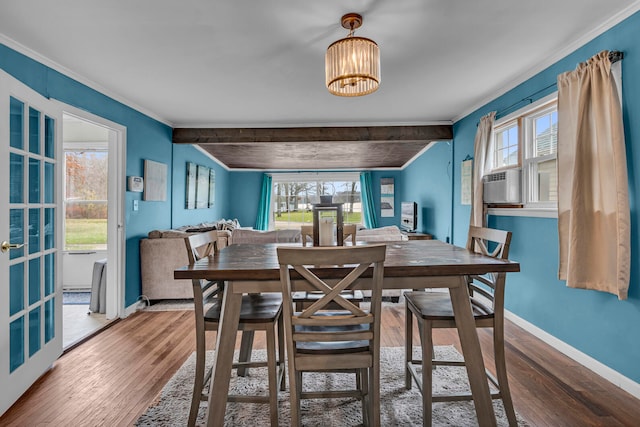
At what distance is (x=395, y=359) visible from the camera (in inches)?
97.9

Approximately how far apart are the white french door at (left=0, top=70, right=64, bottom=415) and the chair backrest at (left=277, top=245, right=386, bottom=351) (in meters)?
1.69

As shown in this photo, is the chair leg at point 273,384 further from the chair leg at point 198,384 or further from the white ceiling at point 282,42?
the white ceiling at point 282,42

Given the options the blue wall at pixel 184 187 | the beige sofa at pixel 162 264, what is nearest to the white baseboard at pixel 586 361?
the beige sofa at pixel 162 264

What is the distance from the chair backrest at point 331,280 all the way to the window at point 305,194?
274 inches

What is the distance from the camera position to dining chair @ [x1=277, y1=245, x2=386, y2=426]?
1.29m

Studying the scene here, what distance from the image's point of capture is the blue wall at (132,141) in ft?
8.24

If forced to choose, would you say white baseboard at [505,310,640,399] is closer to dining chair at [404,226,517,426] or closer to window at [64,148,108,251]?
dining chair at [404,226,517,426]

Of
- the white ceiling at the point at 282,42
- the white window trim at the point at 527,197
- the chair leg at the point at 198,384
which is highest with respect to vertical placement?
the white ceiling at the point at 282,42

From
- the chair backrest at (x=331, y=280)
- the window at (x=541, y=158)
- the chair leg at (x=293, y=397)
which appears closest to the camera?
the chair backrest at (x=331, y=280)

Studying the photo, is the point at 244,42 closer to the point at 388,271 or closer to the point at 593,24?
the point at 388,271

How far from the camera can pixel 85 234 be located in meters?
4.74

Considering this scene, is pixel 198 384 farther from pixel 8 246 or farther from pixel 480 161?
pixel 480 161

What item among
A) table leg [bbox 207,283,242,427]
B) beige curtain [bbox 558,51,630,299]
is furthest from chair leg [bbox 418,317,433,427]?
beige curtain [bbox 558,51,630,299]

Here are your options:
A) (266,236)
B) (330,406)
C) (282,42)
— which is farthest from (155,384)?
(282,42)
